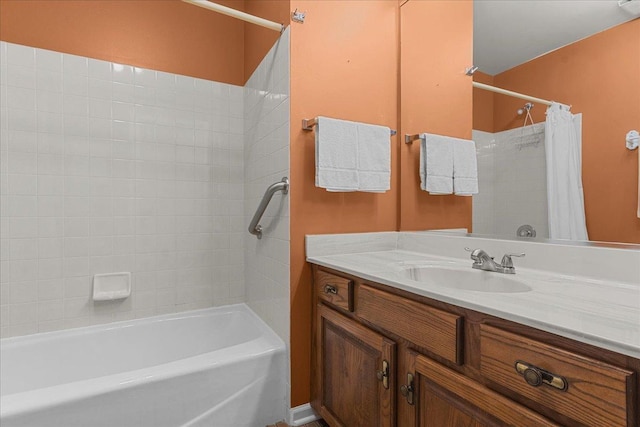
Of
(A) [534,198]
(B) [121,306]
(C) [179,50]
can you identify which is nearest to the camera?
(A) [534,198]

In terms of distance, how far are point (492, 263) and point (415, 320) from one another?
0.44 metres

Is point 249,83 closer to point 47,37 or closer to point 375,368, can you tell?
point 47,37

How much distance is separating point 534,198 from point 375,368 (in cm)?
83

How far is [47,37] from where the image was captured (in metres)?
1.67

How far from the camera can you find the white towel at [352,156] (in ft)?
4.69

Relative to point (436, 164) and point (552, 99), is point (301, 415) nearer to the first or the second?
point (436, 164)

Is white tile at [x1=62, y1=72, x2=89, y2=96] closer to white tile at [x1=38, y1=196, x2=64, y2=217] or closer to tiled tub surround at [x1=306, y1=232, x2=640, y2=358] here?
white tile at [x1=38, y1=196, x2=64, y2=217]

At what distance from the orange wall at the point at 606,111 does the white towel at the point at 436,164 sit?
536 mm

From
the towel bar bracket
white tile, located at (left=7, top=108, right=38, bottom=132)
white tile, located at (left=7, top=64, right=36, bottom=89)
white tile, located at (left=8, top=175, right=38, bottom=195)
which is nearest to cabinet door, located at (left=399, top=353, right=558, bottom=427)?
the towel bar bracket

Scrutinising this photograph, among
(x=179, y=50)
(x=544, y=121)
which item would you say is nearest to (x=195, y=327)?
(x=179, y=50)

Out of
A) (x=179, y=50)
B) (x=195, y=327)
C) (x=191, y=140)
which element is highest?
(x=179, y=50)

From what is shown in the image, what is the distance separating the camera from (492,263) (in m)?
1.16

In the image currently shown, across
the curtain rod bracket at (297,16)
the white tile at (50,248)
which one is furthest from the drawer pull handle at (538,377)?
the white tile at (50,248)

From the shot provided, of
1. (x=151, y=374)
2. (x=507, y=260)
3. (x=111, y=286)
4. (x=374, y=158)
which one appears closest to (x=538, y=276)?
(x=507, y=260)
